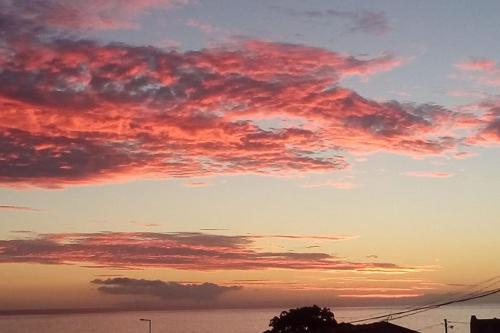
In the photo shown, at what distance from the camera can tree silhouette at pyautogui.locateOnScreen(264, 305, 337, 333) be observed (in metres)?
90.4

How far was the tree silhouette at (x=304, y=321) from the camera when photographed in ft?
297

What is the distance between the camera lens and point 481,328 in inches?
2313

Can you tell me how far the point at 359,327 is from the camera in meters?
63.1

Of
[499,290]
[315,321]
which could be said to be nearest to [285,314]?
[315,321]

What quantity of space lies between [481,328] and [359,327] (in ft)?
33.5

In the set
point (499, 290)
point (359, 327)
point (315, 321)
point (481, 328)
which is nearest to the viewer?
point (499, 290)

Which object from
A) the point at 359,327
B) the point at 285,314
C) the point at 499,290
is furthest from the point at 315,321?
the point at 499,290

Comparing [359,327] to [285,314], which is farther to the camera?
[285,314]

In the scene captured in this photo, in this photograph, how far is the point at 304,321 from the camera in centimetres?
9144

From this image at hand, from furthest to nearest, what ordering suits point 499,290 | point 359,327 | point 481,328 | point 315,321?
point 315,321 → point 359,327 → point 481,328 → point 499,290

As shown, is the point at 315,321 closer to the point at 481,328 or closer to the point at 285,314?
the point at 285,314

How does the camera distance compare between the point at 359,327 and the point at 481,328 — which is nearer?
the point at 481,328

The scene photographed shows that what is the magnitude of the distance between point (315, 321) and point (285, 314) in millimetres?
4259

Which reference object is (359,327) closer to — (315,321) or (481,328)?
(481,328)
